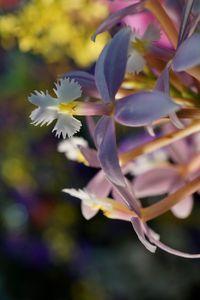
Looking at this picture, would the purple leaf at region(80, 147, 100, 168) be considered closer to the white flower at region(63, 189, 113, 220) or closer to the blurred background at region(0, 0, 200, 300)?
the white flower at region(63, 189, 113, 220)

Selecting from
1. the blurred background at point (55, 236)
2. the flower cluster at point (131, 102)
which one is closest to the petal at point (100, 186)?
the flower cluster at point (131, 102)

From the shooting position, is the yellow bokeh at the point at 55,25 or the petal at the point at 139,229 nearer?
the petal at the point at 139,229

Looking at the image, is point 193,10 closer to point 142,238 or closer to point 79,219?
point 142,238

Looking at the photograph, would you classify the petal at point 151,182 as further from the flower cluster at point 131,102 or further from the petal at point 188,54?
the petal at point 188,54

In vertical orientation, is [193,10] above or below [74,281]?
above

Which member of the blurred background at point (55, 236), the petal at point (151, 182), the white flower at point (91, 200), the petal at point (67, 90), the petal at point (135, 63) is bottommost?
the blurred background at point (55, 236)

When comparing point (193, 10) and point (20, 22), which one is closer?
point (193, 10)

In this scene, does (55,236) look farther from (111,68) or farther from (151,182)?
(111,68)

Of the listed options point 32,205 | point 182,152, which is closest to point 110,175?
point 182,152
